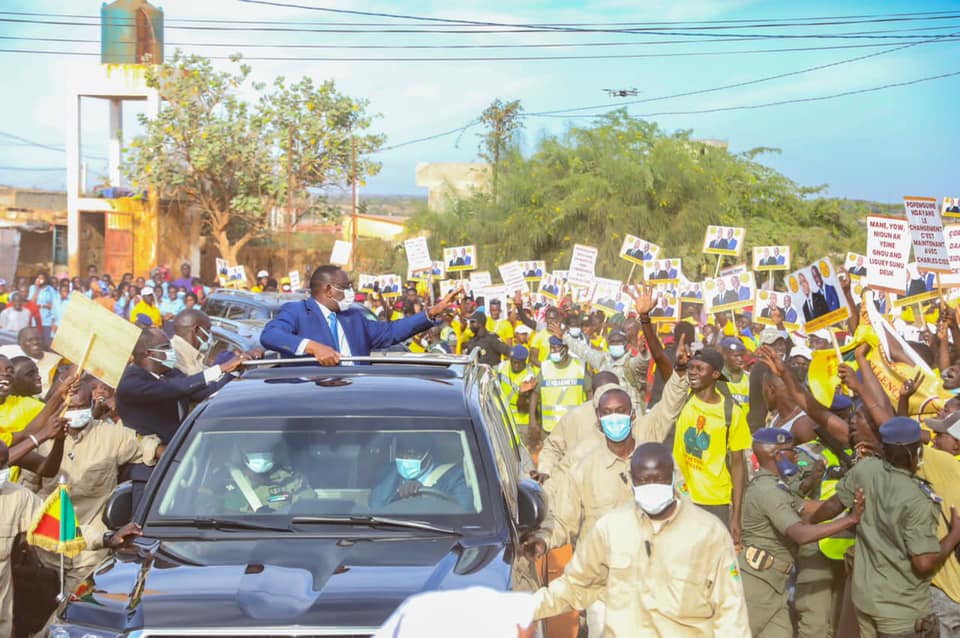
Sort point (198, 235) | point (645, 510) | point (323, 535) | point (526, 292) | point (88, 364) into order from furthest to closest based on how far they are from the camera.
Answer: point (198, 235) → point (526, 292) → point (88, 364) → point (323, 535) → point (645, 510)

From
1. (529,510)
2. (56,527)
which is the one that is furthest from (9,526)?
(529,510)

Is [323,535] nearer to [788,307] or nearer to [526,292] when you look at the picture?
[788,307]

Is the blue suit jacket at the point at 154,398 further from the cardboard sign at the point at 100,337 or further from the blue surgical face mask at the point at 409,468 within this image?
the blue surgical face mask at the point at 409,468

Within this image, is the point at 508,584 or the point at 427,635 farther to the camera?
the point at 508,584

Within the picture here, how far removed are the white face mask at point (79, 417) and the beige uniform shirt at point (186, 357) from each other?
7.88 feet

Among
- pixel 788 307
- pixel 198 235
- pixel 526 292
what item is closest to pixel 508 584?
pixel 788 307

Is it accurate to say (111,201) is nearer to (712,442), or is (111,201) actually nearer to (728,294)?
(728,294)

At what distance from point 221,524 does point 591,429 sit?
3.31m

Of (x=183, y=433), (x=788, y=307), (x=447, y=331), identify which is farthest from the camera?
(x=788, y=307)

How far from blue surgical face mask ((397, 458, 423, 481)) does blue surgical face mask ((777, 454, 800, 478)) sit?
2.39m

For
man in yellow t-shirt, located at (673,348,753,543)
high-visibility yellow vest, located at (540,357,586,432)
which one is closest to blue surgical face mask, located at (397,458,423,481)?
man in yellow t-shirt, located at (673,348,753,543)

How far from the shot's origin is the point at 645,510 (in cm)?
449

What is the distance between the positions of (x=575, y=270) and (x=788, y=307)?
371 centimetres

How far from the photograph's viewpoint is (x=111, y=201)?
148 feet
